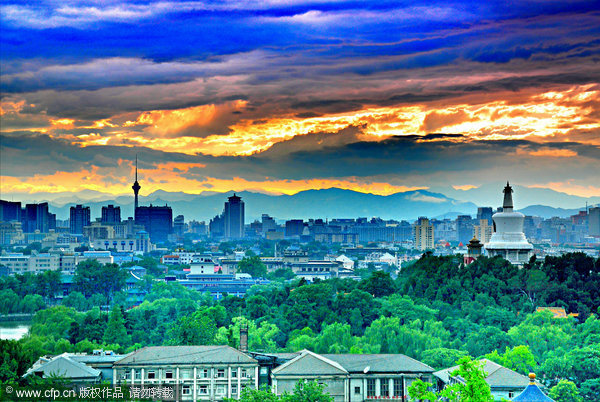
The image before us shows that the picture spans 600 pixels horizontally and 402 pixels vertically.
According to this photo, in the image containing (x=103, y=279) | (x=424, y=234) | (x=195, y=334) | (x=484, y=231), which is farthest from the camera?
(x=424, y=234)

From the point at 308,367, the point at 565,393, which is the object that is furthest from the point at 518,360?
the point at 308,367

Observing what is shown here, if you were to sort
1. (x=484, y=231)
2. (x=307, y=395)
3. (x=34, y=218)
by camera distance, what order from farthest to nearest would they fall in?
1. (x=34, y=218)
2. (x=484, y=231)
3. (x=307, y=395)

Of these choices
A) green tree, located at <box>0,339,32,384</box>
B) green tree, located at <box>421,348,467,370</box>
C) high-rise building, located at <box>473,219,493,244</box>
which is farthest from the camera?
high-rise building, located at <box>473,219,493,244</box>

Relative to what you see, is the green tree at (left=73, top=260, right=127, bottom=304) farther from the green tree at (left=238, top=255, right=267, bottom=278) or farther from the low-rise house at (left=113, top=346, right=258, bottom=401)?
the low-rise house at (left=113, top=346, right=258, bottom=401)

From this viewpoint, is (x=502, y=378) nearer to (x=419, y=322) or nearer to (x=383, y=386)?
(x=383, y=386)

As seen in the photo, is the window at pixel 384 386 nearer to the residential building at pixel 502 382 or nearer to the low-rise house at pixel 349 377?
the low-rise house at pixel 349 377

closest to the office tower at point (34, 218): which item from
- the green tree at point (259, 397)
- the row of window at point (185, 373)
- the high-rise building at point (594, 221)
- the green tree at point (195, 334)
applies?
the high-rise building at point (594, 221)

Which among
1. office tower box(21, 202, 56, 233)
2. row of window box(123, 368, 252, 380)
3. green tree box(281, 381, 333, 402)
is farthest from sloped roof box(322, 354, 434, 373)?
office tower box(21, 202, 56, 233)
